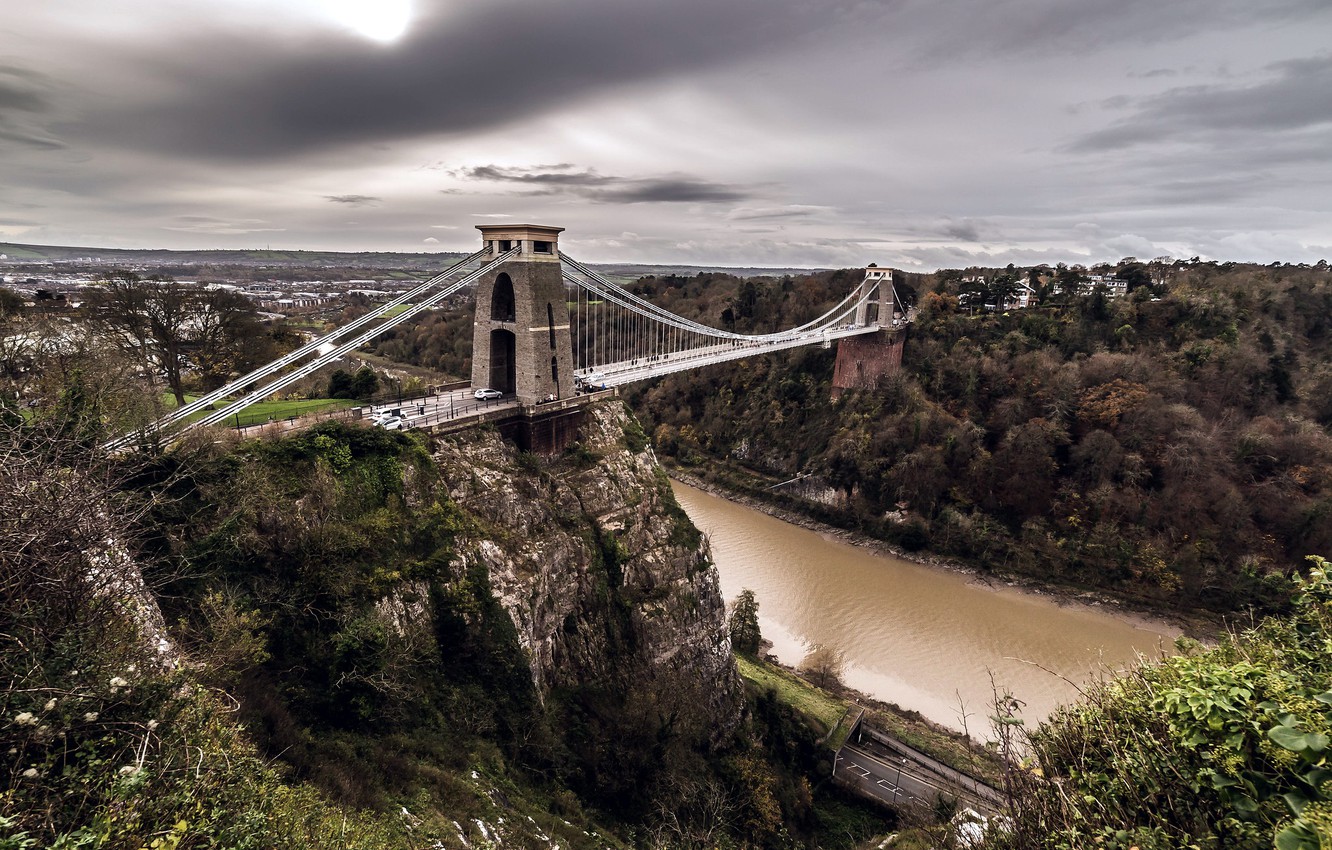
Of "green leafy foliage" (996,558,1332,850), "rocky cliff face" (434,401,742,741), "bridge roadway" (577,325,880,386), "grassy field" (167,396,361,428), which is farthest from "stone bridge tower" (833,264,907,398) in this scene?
"green leafy foliage" (996,558,1332,850)

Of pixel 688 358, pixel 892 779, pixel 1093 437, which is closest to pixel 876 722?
pixel 892 779

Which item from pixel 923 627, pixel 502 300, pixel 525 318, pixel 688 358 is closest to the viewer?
pixel 525 318

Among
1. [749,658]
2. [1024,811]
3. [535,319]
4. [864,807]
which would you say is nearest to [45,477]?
[1024,811]

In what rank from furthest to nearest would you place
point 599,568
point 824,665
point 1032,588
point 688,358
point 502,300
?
point 688,358
point 1032,588
point 824,665
point 502,300
point 599,568

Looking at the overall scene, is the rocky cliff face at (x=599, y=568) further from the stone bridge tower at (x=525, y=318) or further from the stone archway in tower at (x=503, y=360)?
the stone archway in tower at (x=503, y=360)

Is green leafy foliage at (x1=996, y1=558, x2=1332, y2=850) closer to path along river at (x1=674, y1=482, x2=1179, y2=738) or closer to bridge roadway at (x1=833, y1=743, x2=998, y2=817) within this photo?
bridge roadway at (x1=833, y1=743, x2=998, y2=817)

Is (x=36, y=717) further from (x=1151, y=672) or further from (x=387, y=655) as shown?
(x=1151, y=672)

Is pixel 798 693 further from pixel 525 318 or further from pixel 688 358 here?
pixel 688 358

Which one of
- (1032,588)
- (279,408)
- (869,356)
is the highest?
(869,356)
